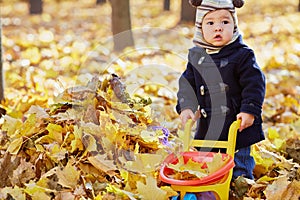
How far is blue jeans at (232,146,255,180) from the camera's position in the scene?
297 cm

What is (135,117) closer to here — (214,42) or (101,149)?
(101,149)

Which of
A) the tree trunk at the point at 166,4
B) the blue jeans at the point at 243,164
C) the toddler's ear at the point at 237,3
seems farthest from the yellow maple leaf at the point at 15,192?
the tree trunk at the point at 166,4

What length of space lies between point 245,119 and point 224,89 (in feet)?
0.72

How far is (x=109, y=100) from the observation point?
122 inches

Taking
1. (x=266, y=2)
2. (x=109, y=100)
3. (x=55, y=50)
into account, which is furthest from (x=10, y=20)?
(x=109, y=100)

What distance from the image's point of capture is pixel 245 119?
9.05 ft

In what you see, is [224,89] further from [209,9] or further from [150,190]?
[150,190]

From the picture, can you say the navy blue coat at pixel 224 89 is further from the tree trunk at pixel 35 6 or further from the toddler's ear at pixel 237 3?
the tree trunk at pixel 35 6

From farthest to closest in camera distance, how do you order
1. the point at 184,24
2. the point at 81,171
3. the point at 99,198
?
the point at 184,24
the point at 81,171
the point at 99,198

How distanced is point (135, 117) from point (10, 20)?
33.6 ft

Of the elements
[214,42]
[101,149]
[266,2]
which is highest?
[214,42]

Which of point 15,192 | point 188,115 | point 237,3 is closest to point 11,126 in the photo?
point 15,192

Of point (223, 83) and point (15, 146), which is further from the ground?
point (223, 83)

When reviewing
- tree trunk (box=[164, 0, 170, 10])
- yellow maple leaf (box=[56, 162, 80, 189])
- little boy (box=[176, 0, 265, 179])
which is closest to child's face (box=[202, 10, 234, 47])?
little boy (box=[176, 0, 265, 179])
